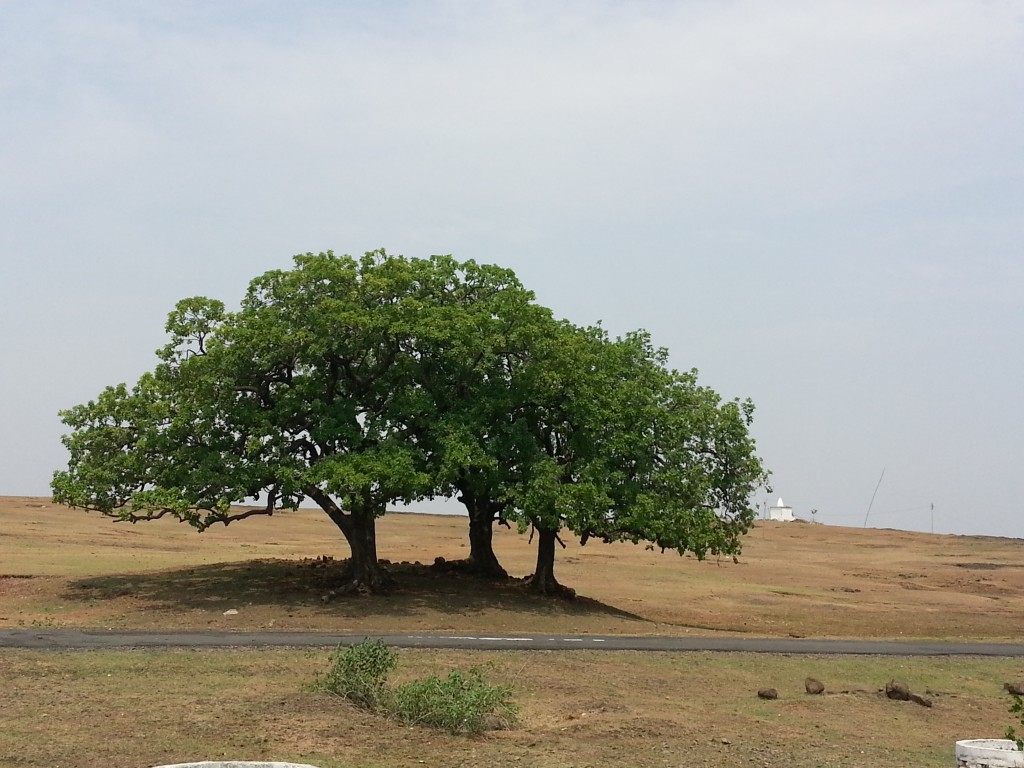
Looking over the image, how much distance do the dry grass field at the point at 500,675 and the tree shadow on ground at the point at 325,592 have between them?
0.12m

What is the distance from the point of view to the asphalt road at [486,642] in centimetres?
2294

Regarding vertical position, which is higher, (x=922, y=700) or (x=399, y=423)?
(x=399, y=423)

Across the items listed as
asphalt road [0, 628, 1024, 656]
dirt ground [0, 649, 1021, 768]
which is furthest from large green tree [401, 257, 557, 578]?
dirt ground [0, 649, 1021, 768]

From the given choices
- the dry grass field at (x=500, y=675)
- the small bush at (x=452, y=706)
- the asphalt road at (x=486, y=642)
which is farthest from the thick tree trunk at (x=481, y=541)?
the small bush at (x=452, y=706)

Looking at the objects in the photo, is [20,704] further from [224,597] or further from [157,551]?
[157,551]

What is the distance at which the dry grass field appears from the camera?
13688mm

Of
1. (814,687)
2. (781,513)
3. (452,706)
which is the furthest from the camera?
(781,513)

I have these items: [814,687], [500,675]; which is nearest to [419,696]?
[500,675]

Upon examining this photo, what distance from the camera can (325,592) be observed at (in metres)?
33.1

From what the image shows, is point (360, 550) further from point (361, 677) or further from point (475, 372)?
point (361, 677)

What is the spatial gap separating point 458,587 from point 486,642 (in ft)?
32.0

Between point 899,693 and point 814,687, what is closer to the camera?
point 899,693

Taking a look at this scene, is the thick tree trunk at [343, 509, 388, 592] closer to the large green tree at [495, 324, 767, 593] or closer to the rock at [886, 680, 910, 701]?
the large green tree at [495, 324, 767, 593]

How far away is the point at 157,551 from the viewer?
188 feet
